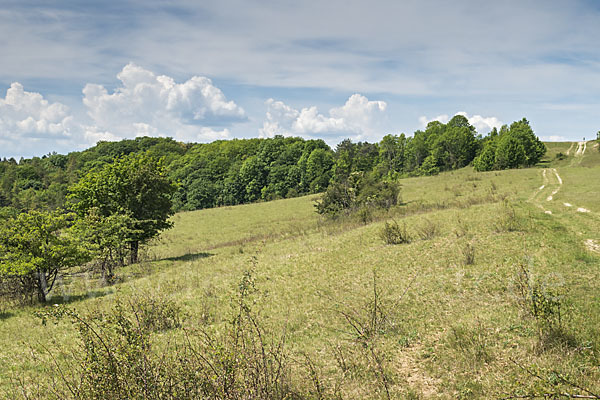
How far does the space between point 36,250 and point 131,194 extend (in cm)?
1071

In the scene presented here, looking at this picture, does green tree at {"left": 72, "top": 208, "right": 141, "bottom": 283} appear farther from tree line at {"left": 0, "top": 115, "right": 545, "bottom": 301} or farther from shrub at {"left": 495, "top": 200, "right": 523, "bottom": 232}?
shrub at {"left": 495, "top": 200, "right": 523, "bottom": 232}

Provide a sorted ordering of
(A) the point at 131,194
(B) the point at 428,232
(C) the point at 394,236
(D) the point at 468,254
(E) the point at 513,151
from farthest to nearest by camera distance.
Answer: (E) the point at 513,151
(A) the point at 131,194
(C) the point at 394,236
(B) the point at 428,232
(D) the point at 468,254

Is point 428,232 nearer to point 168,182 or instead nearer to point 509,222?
point 509,222

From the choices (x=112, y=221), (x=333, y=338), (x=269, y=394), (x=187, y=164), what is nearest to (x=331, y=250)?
(x=333, y=338)

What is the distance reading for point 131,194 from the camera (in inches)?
997

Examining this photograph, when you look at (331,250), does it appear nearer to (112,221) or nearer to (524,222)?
(524,222)

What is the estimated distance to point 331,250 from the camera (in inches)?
766

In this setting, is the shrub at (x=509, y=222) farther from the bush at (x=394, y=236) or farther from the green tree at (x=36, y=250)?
the green tree at (x=36, y=250)

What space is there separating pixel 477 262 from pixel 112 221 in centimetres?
1927

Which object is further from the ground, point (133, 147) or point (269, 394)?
point (133, 147)

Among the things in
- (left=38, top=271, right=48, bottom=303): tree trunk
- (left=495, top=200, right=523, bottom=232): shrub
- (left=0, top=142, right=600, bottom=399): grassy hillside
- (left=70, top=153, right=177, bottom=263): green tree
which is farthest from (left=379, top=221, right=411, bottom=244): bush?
(left=38, top=271, right=48, bottom=303): tree trunk

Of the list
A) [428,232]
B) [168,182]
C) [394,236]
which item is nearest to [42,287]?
[168,182]

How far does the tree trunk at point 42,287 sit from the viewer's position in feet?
50.8

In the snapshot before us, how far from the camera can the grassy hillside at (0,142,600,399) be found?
6.77 metres
